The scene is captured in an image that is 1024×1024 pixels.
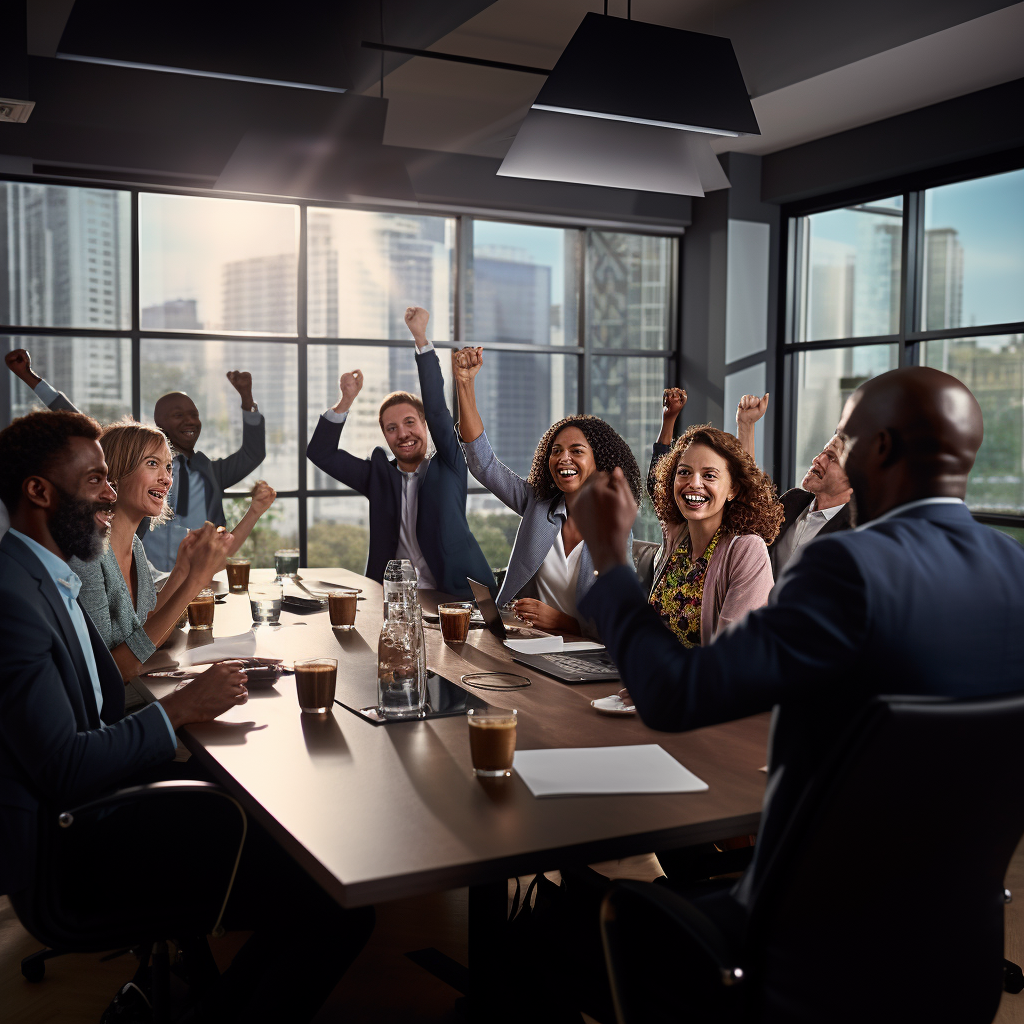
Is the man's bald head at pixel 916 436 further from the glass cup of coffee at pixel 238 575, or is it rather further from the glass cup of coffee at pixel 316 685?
the glass cup of coffee at pixel 238 575

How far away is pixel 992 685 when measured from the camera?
1234 millimetres

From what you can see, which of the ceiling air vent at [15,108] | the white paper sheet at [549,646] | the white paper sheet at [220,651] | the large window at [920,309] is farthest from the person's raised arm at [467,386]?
the large window at [920,309]

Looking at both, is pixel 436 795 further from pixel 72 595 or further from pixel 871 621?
pixel 72 595

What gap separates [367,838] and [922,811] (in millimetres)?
703

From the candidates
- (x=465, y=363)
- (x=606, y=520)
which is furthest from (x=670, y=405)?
(x=606, y=520)

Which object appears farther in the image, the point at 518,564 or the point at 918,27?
the point at 918,27

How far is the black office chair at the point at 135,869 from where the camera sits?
1679 mm

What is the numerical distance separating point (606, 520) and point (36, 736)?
1.02 m

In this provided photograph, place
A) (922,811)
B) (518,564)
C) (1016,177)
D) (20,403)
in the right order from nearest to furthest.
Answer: (922,811) < (518,564) < (1016,177) < (20,403)

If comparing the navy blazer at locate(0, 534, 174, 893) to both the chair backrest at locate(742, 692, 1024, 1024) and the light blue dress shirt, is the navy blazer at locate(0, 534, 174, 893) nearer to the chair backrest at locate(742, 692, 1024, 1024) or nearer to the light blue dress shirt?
the light blue dress shirt

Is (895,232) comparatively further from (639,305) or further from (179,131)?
(179,131)

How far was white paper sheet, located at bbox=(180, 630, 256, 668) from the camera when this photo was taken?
2.55 meters

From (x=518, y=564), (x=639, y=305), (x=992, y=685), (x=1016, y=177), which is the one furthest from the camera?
(x=639, y=305)

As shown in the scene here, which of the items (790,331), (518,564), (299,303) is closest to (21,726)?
(518,564)
